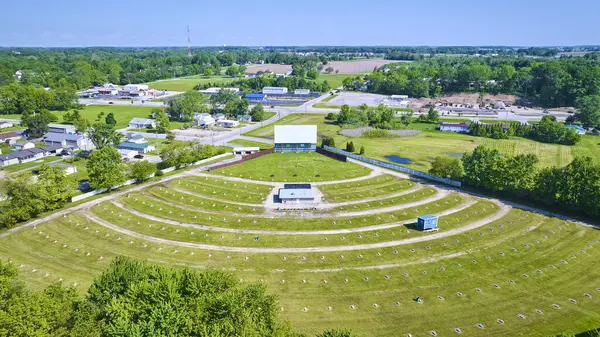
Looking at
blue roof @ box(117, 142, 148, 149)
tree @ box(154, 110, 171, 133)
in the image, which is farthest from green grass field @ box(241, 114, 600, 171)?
blue roof @ box(117, 142, 148, 149)

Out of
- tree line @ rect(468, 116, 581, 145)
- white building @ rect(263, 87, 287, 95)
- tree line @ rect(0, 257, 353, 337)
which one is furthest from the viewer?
white building @ rect(263, 87, 287, 95)

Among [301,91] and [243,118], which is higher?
[301,91]

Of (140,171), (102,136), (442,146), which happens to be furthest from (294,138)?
(102,136)

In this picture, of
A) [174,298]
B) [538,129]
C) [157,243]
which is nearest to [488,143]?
[538,129]

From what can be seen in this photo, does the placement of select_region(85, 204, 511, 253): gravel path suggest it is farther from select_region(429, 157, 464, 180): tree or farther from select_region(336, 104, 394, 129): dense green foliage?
select_region(336, 104, 394, 129): dense green foliage

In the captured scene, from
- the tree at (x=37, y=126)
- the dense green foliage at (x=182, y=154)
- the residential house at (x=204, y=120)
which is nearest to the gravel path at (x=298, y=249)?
the dense green foliage at (x=182, y=154)

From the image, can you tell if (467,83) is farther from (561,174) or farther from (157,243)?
(157,243)

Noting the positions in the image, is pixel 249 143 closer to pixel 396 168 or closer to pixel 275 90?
pixel 396 168
